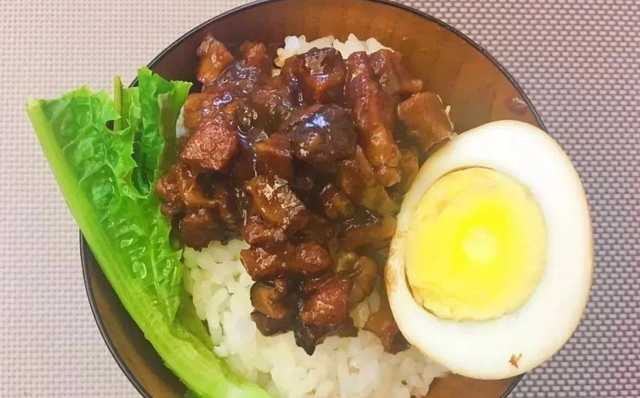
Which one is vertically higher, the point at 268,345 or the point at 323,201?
the point at 323,201

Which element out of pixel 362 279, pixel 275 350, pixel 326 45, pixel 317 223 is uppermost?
pixel 326 45

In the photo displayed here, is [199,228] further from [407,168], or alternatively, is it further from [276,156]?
[407,168]

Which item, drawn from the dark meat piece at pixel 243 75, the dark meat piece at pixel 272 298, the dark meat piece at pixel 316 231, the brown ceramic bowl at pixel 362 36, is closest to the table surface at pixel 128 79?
the brown ceramic bowl at pixel 362 36

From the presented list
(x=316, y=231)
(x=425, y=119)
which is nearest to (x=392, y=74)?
(x=425, y=119)

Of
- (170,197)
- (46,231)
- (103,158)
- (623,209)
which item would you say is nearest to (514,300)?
(623,209)

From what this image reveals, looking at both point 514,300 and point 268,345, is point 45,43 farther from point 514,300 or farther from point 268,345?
point 514,300

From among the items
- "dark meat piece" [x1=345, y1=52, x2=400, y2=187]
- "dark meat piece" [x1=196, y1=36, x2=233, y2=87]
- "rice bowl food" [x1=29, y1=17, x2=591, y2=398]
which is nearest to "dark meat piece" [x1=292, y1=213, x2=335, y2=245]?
"rice bowl food" [x1=29, y1=17, x2=591, y2=398]
